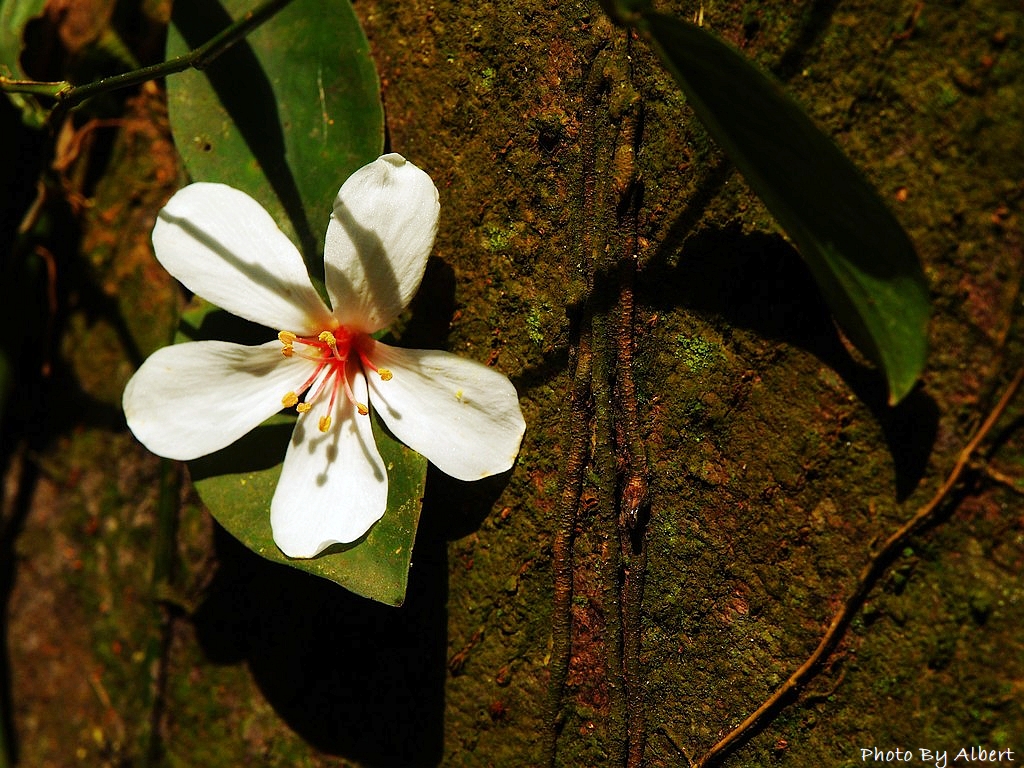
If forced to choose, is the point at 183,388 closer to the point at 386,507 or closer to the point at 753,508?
the point at 386,507

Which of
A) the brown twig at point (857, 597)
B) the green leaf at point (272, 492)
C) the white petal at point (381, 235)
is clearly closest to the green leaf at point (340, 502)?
the green leaf at point (272, 492)

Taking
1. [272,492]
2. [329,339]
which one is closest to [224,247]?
[329,339]

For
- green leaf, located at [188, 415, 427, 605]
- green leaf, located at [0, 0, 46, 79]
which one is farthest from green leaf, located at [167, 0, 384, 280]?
green leaf, located at [0, 0, 46, 79]

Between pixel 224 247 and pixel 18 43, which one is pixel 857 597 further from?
pixel 18 43

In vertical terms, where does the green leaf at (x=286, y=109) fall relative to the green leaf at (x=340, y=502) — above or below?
above

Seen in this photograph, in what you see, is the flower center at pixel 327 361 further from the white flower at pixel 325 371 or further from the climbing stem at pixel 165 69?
the climbing stem at pixel 165 69

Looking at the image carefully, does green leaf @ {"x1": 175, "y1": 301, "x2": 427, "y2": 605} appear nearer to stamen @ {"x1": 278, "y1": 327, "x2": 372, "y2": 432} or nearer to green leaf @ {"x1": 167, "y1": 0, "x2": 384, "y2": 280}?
stamen @ {"x1": 278, "y1": 327, "x2": 372, "y2": 432}

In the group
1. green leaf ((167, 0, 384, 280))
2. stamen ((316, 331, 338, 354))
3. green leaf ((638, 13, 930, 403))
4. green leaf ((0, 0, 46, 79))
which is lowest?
green leaf ((0, 0, 46, 79))

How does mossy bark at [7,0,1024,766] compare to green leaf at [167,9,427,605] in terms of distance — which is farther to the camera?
green leaf at [167,9,427,605]
